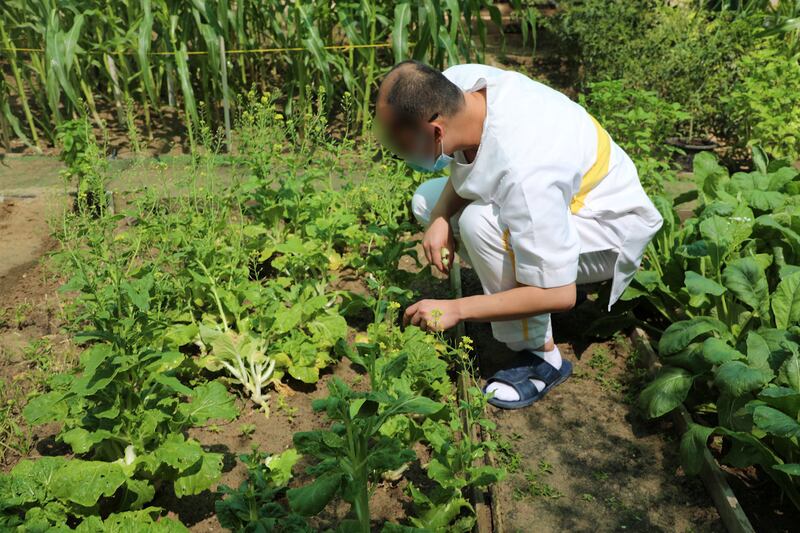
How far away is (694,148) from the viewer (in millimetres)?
6316

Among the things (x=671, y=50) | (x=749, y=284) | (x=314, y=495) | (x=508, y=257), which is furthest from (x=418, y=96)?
(x=671, y=50)

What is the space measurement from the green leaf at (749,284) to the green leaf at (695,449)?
2.25ft

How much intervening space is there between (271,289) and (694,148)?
14.6 feet

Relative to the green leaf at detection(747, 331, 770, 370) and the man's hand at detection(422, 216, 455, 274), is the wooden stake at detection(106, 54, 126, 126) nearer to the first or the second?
the man's hand at detection(422, 216, 455, 274)

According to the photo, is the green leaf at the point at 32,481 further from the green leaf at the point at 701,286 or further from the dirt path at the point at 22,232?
the green leaf at the point at 701,286

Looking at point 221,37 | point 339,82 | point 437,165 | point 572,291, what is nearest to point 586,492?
point 572,291

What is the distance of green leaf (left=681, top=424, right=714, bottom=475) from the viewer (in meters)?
2.62

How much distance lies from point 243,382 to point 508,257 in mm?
1204

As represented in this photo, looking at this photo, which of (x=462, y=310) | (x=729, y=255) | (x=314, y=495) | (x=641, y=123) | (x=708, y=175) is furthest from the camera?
(x=641, y=123)

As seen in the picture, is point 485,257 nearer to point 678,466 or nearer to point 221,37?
point 678,466

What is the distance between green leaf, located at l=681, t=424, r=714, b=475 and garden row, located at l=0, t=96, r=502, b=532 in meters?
0.70

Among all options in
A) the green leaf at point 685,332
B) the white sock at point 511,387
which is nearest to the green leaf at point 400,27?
the white sock at point 511,387

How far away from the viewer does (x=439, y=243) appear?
342cm

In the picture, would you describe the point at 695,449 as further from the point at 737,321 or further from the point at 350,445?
the point at 350,445
